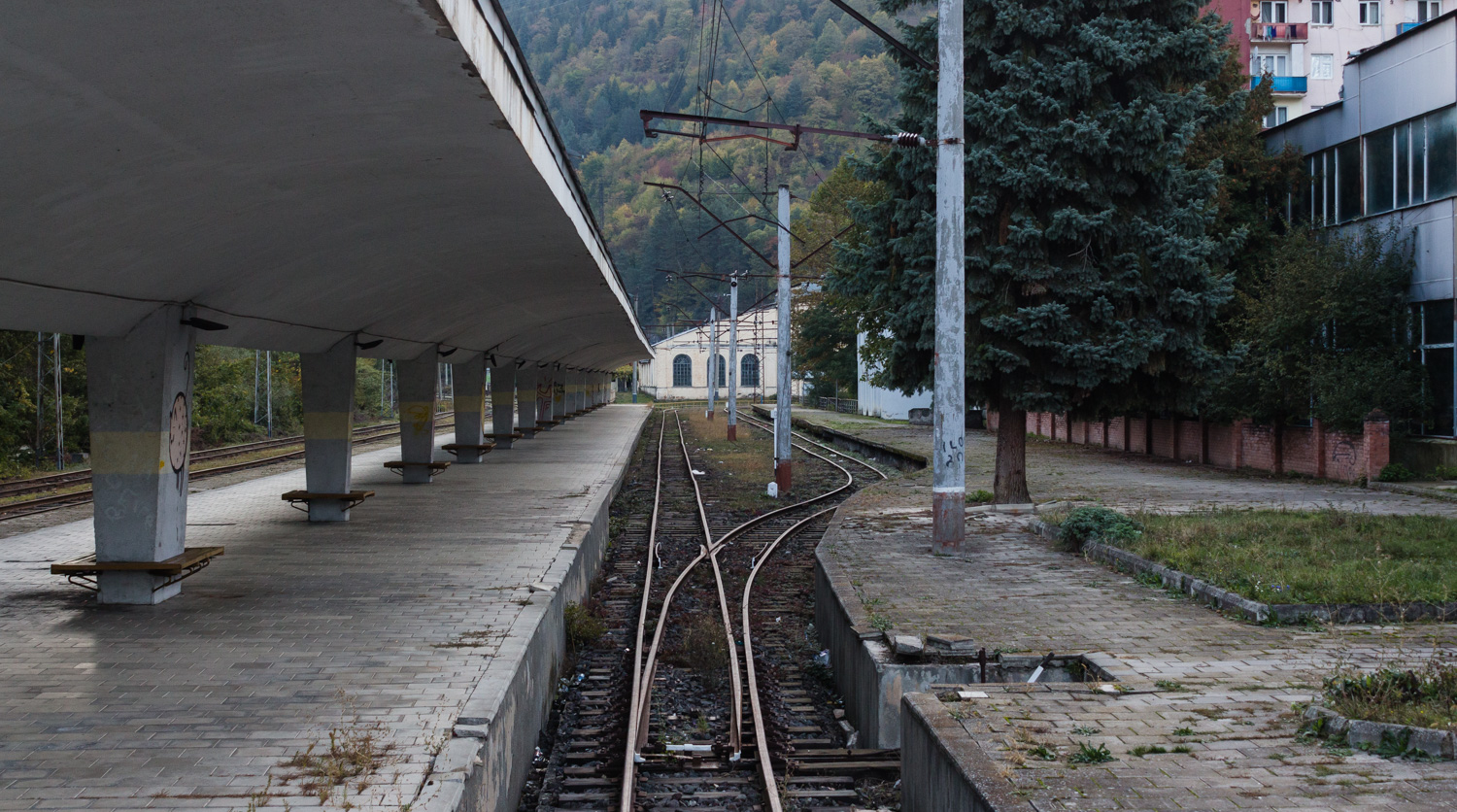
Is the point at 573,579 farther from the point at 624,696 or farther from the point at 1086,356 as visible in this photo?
the point at 1086,356

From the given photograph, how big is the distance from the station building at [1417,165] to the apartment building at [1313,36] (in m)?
28.9

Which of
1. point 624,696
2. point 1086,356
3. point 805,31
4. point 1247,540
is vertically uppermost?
point 805,31

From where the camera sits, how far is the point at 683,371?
317ft

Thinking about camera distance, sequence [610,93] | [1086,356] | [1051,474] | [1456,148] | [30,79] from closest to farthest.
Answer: [30,79], [1086,356], [1456,148], [1051,474], [610,93]

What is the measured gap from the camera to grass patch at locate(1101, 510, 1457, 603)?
28.7 ft

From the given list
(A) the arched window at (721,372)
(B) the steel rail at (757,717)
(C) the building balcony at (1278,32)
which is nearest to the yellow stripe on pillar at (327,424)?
(B) the steel rail at (757,717)

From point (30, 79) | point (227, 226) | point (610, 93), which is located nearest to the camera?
point (30, 79)

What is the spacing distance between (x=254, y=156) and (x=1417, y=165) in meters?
19.7

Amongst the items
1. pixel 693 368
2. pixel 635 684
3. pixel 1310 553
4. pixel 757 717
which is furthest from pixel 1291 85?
pixel 693 368

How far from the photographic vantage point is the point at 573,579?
11133mm

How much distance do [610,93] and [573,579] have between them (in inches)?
4752

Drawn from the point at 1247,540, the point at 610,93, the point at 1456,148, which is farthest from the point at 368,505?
the point at 610,93

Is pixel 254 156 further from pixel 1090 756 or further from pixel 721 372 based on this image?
pixel 721 372

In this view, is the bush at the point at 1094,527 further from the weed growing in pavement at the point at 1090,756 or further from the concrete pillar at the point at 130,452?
the concrete pillar at the point at 130,452
